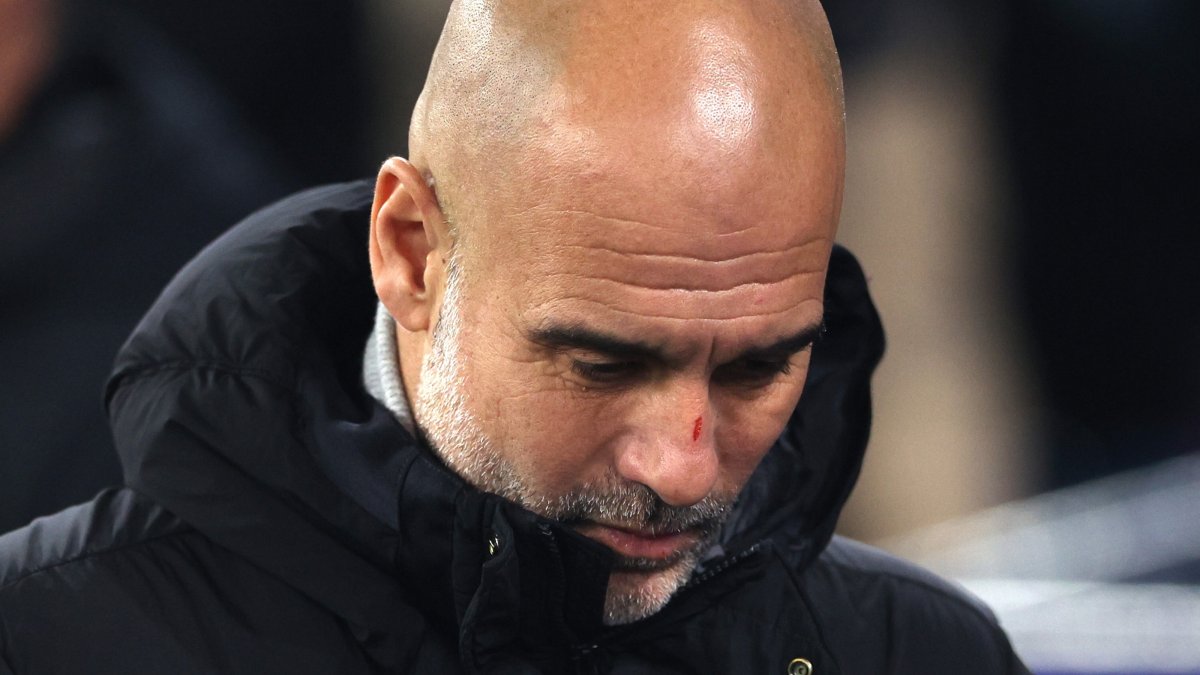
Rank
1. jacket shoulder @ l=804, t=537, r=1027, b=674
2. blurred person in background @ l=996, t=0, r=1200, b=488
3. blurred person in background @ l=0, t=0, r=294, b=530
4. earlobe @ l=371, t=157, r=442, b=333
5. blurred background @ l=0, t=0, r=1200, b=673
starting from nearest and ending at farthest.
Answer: earlobe @ l=371, t=157, r=442, b=333, jacket shoulder @ l=804, t=537, r=1027, b=674, blurred person in background @ l=0, t=0, r=294, b=530, blurred background @ l=0, t=0, r=1200, b=673, blurred person in background @ l=996, t=0, r=1200, b=488

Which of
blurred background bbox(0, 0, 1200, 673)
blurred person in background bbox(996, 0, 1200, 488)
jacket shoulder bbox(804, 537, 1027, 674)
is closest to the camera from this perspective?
jacket shoulder bbox(804, 537, 1027, 674)

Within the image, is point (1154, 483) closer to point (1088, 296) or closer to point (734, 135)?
point (1088, 296)

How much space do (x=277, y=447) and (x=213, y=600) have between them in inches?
7.2

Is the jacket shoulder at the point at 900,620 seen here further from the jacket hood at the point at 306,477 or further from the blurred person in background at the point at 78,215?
the blurred person in background at the point at 78,215

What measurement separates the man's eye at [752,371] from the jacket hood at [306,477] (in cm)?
23

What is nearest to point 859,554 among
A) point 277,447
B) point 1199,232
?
point 277,447

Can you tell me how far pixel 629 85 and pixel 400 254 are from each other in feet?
1.28

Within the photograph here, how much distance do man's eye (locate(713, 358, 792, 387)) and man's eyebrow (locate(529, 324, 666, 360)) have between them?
0.39 ft

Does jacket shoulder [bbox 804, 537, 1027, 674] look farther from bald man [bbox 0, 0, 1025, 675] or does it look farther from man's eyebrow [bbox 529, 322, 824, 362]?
man's eyebrow [bbox 529, 322, 824, 362]

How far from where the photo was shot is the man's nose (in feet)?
5.57

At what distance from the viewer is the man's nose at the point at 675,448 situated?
170 centimetres

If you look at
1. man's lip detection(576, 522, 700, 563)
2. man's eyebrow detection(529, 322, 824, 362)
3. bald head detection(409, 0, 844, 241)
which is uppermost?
bald head detection(409, 0, 844, 241)

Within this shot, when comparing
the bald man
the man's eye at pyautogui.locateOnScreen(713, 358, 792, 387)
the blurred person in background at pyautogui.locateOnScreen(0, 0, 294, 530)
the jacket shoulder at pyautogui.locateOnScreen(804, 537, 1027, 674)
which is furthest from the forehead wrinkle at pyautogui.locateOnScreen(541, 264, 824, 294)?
the blurred person in background at pyautogui.locateOnScreen(0, 0, 294, 530)

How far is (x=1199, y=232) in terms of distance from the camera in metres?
5.01
